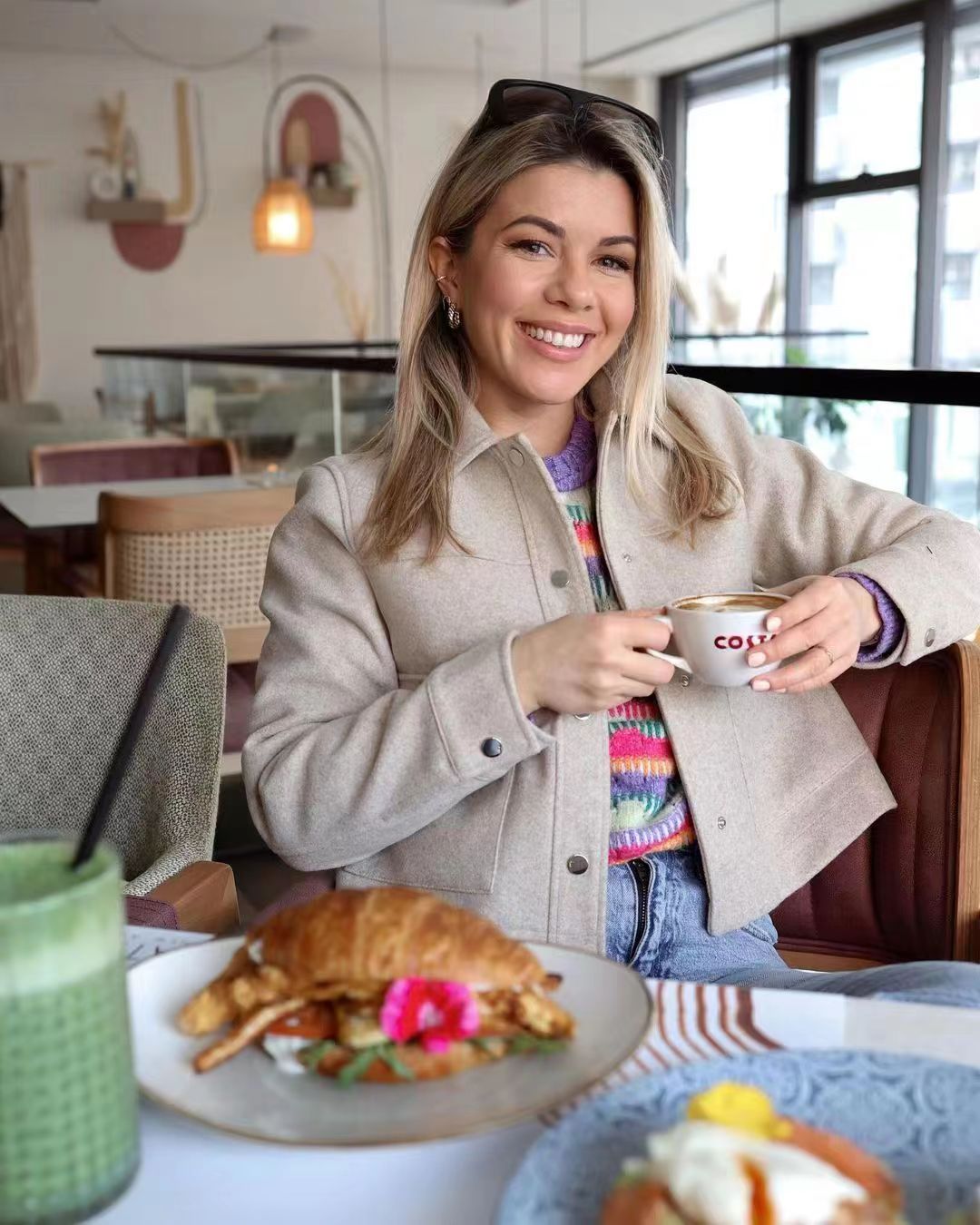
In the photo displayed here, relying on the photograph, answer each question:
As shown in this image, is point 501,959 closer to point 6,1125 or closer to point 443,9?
point 6,1125

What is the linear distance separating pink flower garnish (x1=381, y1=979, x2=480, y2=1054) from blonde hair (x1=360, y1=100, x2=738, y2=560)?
70 centimetres

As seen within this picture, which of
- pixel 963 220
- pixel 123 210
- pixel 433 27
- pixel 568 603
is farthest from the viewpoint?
pixel 123 210

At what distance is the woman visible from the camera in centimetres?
125

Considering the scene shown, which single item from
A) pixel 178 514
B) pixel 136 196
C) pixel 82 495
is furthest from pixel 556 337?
pixel 136 196

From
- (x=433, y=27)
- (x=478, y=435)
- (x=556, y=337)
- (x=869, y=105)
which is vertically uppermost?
(x=433, y=27)

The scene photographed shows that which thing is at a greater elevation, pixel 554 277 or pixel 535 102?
pixel 535 102

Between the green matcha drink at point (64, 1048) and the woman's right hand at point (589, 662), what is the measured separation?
623 millimetres

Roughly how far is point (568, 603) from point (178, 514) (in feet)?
5.51

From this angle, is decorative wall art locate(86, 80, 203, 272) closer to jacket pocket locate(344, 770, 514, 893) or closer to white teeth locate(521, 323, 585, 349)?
white teeth locate(521, 323, 585, 349)

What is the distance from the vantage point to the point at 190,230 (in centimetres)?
980

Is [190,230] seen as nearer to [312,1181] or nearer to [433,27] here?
[433,27]

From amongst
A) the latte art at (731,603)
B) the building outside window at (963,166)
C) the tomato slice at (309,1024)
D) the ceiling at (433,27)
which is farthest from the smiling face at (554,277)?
the building outside window at (963,166)

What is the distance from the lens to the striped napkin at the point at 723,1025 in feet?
2.52

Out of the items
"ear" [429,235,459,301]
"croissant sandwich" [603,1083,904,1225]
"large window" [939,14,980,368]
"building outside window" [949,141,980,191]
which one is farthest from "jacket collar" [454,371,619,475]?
"building outside window" [949,141,980,191]
